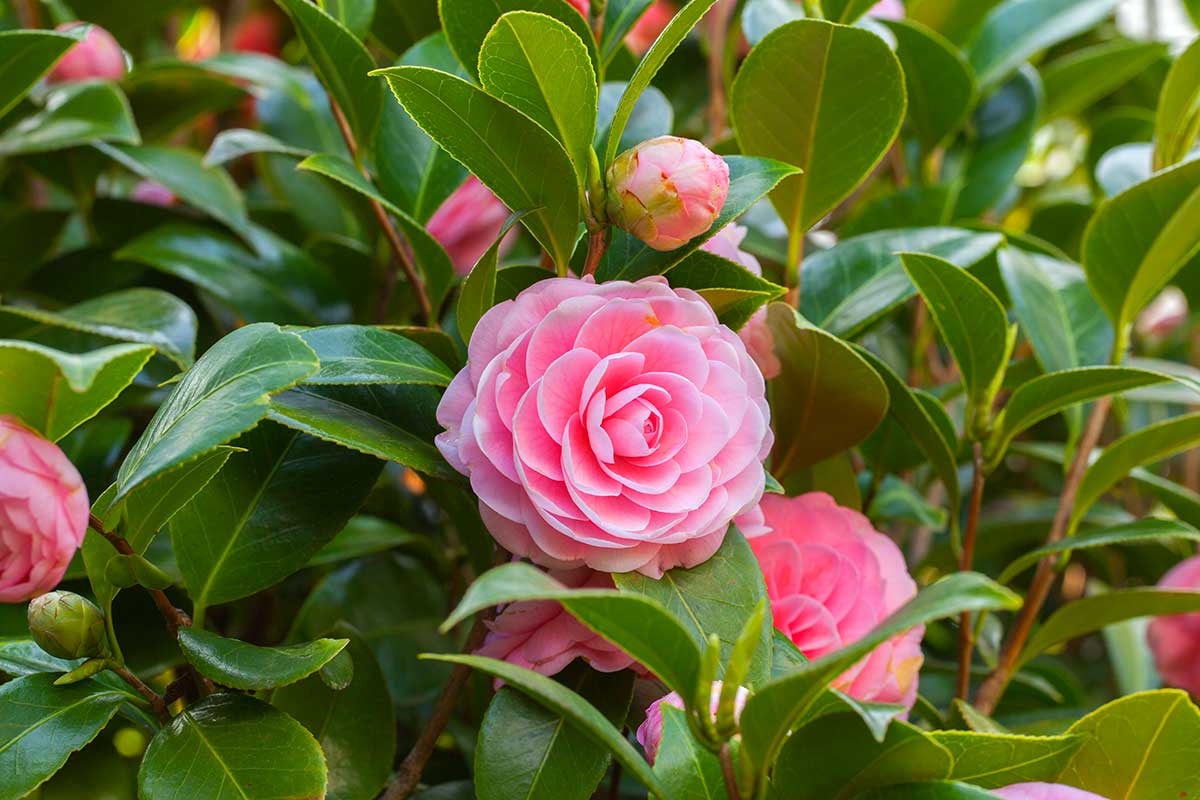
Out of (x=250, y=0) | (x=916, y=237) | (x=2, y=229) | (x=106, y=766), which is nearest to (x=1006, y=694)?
(x=916, y=237)

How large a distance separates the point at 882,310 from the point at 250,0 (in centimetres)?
132

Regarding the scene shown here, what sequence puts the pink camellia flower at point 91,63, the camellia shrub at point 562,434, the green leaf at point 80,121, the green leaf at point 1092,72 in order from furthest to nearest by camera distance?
the green leaf at point 1092,72, the pink camellia flower at point 91,63, the green leaf at point 80,121, the camellia shrub at point 562,434

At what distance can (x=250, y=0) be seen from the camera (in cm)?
173

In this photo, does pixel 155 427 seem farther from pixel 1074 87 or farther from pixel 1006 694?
pixel 1074 87

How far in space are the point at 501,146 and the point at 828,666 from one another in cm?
31

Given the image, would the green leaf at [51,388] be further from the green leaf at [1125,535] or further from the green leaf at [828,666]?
the green leaf at [1125,535]

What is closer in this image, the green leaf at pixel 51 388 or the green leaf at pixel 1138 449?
the green leaf at pixel 51 388

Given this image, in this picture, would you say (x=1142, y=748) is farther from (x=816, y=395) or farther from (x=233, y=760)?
(x=233, y=760)

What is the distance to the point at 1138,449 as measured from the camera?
0.79 meters

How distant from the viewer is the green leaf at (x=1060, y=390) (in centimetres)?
68

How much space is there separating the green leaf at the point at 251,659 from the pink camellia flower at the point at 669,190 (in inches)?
9.8

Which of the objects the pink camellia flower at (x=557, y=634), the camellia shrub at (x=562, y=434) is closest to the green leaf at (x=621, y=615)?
the camellia shrub at (x=562, y=434)

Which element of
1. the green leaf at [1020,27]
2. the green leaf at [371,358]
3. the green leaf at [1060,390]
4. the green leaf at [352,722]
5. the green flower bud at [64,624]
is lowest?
the green leaf at [352,722]

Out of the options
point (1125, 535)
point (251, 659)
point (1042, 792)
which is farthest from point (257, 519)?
point (1125, 535)
